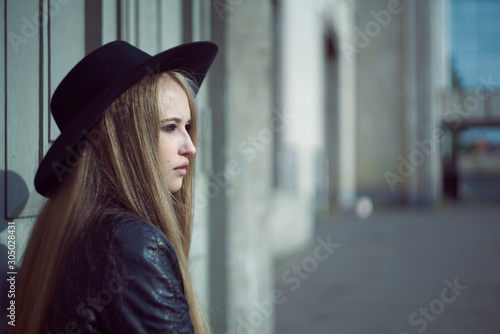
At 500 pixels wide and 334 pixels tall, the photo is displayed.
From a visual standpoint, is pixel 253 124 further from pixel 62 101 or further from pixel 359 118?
pixel 359 118

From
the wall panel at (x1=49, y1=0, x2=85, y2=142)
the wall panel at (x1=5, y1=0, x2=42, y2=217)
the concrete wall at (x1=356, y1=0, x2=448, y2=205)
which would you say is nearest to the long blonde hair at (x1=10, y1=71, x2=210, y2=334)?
the wall panel at (x1=5, y1=0, x2=42, y2=217)

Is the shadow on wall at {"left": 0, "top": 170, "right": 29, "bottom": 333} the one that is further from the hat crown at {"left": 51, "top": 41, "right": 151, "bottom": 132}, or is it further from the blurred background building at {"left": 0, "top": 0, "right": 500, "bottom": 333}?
the hat crown at {"left": 51, "top": 41, "right": 151, "bottom": 132}

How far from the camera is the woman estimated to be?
1187 mm

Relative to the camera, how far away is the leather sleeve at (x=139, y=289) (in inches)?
46.1

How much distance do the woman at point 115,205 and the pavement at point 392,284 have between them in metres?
3.36

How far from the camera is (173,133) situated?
1.49 meters

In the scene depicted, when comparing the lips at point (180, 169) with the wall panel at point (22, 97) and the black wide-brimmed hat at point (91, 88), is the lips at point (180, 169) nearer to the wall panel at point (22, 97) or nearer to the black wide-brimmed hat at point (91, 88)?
the black wide-brimmed hat at point (91, 88)

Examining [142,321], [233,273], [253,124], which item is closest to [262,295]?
[233,273]

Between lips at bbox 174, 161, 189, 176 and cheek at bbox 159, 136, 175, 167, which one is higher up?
cheek at bbox 159, 136, 175, 167

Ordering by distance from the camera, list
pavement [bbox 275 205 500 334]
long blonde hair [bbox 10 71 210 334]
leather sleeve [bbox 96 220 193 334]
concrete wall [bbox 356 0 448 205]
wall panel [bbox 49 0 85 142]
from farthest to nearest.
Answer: concrete wall [bbox 356 0 448 205]
pavement [bbox 275 205 500 334]
wall panel [bbox 49 0 85 142]
long blonde hair [bbox 10 71 210 334]
leather sleeve [bbox 96 220 193 334]

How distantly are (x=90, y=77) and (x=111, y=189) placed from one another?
30cm

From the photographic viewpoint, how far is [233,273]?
325 cm

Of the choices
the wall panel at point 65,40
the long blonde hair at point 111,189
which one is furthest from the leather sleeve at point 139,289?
the wall panel at point 65,40

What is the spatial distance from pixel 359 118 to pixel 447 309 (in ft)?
46.9
